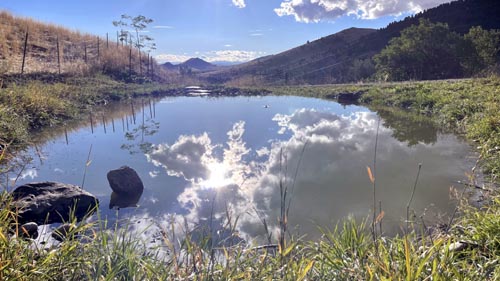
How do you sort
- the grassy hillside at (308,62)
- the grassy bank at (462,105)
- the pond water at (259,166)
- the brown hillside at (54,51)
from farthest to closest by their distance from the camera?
the grassy hillside at (308,62)
the brown hillside at (54,51)
the grassy bank at (462,105)
the pond water at (259,166)

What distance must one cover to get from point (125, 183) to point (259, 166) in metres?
2.56

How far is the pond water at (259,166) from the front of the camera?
14.3 ft

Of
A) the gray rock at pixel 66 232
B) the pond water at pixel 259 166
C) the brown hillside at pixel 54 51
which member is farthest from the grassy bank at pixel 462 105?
the brown hillside at pixel 54 51

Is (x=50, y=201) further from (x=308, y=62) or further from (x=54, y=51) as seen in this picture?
(x=308, y=62)

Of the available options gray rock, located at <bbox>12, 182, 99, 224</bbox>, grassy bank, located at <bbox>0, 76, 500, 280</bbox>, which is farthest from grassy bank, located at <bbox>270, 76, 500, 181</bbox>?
gray rock, located at <bbox>12, 182, 99, 224</bbox>

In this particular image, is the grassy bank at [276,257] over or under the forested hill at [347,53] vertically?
under

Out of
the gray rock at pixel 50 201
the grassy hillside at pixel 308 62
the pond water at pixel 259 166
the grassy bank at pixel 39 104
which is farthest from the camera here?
the grassy hillside at pixel 308 62

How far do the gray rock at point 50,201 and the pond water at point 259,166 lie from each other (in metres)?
0.32

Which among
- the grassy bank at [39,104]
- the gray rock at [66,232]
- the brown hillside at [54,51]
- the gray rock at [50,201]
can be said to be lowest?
the gray rock at [50,201]

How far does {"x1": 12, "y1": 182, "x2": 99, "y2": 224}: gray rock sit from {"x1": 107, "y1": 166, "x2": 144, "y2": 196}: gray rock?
491 mm

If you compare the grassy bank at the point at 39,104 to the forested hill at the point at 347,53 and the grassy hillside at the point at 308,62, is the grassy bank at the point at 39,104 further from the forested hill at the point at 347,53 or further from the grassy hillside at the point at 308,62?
the grassy hillside at the point at 308,62

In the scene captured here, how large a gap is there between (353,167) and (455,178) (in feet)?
5.45

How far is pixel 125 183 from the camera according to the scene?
4.99 m

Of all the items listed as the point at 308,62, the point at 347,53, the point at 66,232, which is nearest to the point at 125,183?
the point at 66,232
